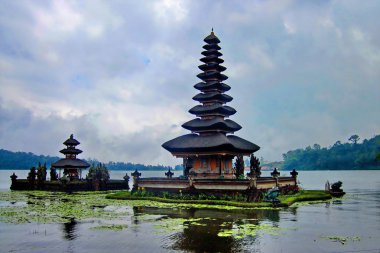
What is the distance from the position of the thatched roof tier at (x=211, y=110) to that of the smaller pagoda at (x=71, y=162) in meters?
22.6

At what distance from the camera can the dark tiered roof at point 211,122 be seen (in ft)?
135

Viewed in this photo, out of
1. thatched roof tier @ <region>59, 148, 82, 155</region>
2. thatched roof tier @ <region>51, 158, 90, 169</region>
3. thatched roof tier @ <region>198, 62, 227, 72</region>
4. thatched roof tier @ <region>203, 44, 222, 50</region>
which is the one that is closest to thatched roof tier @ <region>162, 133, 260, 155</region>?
thatched roof tier @ <region>198, 62, 227, 72</region>

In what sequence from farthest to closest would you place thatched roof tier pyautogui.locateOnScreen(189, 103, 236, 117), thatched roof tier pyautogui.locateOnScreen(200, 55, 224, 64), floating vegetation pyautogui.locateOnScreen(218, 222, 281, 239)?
thatched roof tier pyautogui.locateOnScreen(200, 55, 224, 64) < thatched roof tier pyautogui.locateOnScreen(189, 103, 236, 117) < floating vegetation pyautogui.locateOnScreen(218, 222, 281, 239)

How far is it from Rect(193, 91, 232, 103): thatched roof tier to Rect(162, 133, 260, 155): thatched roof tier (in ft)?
15.8

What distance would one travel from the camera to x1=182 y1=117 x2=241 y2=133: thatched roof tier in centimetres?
4294

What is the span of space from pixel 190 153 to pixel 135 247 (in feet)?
88.9

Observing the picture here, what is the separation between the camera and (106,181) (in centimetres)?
5762

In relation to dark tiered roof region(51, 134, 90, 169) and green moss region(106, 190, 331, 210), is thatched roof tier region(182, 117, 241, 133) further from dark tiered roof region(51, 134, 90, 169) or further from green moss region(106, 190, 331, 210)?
dark tiered roof region(51, 134, 90, 169)

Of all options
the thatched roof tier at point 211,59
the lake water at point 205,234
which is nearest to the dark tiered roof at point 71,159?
the thatched roof tier at point 211,59

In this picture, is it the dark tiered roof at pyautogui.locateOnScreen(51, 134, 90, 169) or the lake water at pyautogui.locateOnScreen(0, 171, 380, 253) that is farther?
the dark tiered roof at pyautogui.locateOnScreen(51, 134, 90, 169)

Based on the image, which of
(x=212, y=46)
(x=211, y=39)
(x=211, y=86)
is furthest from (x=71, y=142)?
(x=211, y=39)

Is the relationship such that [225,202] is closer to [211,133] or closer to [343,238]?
[211,133]

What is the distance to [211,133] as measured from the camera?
43.8m

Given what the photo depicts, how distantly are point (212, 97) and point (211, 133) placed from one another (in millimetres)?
4809
